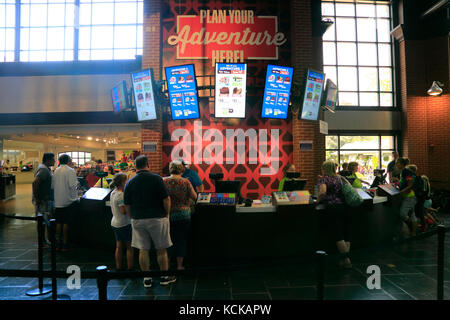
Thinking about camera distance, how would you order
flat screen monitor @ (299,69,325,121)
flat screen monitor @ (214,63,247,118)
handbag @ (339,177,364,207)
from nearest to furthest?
handbag @ (339,177,364,207) < flat screen monitor @ (214,63,247,118) < flat screen monitor @ (299,69,325,121)

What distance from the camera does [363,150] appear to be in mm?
10438

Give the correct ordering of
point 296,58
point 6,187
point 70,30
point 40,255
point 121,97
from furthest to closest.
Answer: point 6,187, point 70,30, point 296,58, point 121,97, point 40,255

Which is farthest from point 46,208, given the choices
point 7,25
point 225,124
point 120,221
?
point 7,25

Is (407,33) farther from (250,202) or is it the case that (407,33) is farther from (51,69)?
(51,69)

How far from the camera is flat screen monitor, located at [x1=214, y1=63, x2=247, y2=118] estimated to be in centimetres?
664

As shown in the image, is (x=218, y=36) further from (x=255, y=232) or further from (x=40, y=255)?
(x=40, y=255)

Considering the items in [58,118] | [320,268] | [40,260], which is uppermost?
[58,118]

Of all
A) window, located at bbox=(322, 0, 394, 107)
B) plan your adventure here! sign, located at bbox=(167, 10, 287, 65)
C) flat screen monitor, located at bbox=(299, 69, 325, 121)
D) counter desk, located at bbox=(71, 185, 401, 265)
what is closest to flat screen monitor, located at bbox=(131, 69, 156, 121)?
plan your adventure here! sign, located at bbox=(167, 10, 287, 65)

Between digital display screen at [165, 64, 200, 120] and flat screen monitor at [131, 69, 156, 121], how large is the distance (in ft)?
1.85

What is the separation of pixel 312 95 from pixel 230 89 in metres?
2.14

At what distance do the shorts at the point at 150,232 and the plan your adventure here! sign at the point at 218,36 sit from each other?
5839mm

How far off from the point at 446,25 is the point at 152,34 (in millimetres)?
10224

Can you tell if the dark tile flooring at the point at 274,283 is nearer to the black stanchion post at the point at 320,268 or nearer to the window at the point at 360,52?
the black stanchion post at the point at 320,268

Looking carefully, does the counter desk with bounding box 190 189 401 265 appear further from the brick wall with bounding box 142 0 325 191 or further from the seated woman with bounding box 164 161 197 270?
the brick wall with bounding box 142 0 325 191
